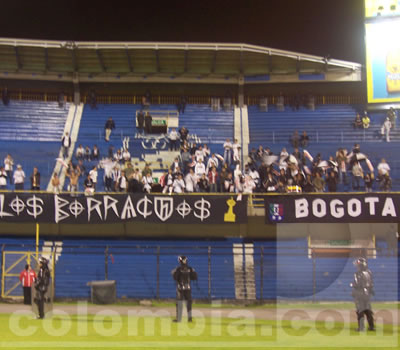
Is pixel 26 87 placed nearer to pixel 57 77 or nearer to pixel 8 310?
pixel 57 77

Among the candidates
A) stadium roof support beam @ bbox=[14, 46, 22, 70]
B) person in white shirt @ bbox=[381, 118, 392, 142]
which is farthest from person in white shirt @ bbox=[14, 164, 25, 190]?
person in white shirt @ bbox=[381, 118, 392, 142]

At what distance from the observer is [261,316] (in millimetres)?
18328

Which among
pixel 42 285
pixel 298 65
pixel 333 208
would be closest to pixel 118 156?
pixel 333 208

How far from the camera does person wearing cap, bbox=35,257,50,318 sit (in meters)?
16.5

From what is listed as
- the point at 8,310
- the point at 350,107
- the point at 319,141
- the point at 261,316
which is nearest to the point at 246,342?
the point at 261,316

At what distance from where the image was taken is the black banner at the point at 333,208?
22.5 metres

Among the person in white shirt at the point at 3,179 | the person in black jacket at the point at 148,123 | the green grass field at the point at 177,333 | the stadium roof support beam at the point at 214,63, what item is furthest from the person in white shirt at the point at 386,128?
the person in white shirt at the point at 3,179

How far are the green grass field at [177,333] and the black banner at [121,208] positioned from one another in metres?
5.83

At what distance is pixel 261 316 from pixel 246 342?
5.61 m

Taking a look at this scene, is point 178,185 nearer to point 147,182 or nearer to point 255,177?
point 147,182

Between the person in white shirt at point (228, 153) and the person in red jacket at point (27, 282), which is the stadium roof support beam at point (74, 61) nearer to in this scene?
the person in white shirt at point (228, 153)

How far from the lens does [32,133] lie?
106 feet

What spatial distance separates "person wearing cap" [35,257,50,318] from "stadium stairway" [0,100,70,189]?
10437 millimetres

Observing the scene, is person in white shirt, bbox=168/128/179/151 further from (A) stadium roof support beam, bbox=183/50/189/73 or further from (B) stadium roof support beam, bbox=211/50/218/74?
(B) stadium roof support beam, bbox=211/50/218/74
